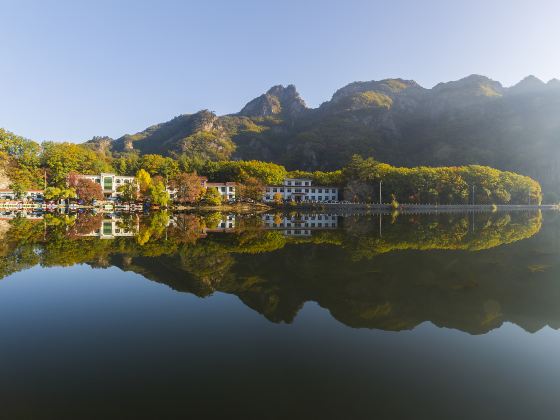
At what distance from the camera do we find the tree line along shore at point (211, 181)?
75.8 meters

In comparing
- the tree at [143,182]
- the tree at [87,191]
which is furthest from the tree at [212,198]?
the tree at [87,191]

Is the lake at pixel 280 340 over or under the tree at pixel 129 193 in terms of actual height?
under

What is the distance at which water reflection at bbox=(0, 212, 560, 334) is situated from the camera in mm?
9234

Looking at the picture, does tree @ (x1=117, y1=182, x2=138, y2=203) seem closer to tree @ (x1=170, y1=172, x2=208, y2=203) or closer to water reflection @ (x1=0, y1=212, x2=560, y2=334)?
tree @ (x1=170, y1=172, x2=208, y2=203)

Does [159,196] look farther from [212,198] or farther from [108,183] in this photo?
[108,183]

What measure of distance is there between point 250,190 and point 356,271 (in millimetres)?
74214

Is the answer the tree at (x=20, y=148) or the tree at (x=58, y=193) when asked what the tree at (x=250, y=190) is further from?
the tree at (x=20, y=148)

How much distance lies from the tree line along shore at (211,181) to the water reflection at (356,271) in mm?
53886

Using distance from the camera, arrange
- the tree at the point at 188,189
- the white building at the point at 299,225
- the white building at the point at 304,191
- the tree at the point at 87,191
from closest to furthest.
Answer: the white building at the point at 299,225 → the tree at the point at 87,191 → the tree at the point at 188,189 → the white building at the point at 304,191

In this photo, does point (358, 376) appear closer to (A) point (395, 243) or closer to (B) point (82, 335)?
(B) point (82, 335)

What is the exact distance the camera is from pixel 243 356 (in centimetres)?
671

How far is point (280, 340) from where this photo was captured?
7.49 metres

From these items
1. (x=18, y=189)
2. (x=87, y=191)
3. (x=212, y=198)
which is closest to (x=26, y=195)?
(x=18, y=189)

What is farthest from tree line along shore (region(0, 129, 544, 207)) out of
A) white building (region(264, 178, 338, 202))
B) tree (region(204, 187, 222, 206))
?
white building (region(264, 178, 338, 202))
